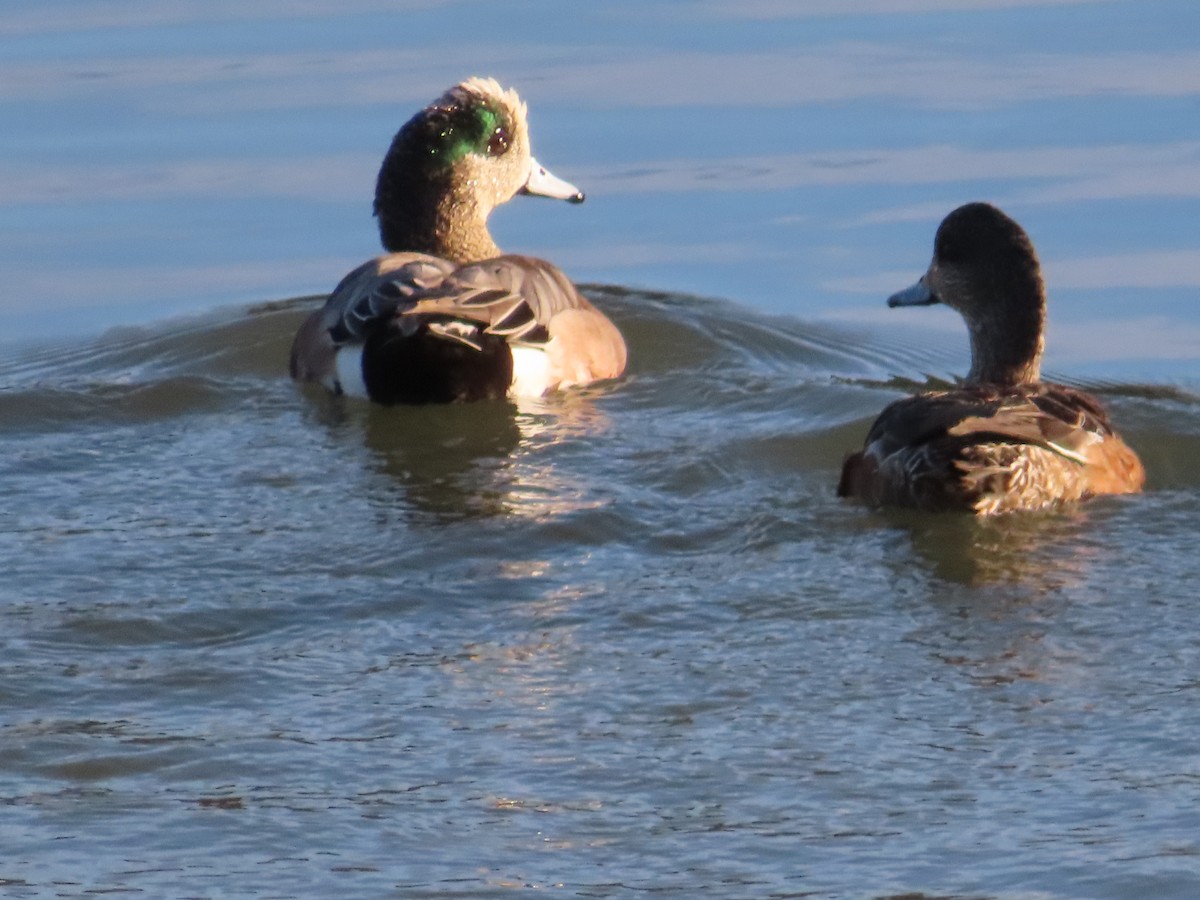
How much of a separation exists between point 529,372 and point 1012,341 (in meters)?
2.21

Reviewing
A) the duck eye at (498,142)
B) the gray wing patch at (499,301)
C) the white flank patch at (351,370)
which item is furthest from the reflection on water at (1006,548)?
the duck eye at (498,142)

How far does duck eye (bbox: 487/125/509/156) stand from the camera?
12.0 meters

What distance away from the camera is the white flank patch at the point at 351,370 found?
10.4 metres

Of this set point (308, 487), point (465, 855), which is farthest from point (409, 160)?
point (465, 855)

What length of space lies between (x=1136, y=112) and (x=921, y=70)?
1.64 m

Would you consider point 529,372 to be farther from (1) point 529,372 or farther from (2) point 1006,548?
(2) point 1006,548

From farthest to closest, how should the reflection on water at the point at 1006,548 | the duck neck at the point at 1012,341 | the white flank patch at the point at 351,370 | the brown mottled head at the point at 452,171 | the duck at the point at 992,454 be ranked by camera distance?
the brown mottled head at the point at 452,171
the white flank patch at the point at 351,370
the duck neck at the point at 1012,341
the duck at the point at 992,454
the reflection on water at the point at 1006,548

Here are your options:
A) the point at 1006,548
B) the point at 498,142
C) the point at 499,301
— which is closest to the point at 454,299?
the point at 499,301

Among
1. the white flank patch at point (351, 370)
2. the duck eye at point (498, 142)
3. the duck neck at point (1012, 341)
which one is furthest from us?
the duck eye at point (498, 142)

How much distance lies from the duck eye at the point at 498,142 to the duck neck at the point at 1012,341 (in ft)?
10.3

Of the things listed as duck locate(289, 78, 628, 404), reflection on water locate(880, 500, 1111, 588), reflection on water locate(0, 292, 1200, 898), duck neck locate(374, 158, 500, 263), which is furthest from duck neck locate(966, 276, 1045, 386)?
duck neck locate(374, 158, 500, 263)

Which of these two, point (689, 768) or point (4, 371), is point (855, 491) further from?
point (4, 371)

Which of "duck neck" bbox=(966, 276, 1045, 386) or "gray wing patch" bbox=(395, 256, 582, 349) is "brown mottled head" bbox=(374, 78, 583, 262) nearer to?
"gray wing patch" bbox=(395, 256, 582, 349)

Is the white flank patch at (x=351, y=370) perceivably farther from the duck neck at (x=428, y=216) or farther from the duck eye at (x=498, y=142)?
the duck eye at (x=498, y=142)
